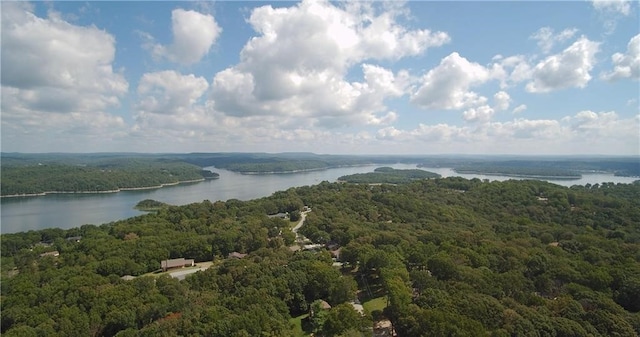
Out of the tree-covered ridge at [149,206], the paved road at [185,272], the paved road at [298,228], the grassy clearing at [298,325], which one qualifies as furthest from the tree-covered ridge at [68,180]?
the grassy clearing at [298,325]

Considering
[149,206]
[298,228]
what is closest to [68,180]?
[149,206]

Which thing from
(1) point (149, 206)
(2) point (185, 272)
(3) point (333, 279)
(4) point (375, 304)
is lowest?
(1) point (149, 206)

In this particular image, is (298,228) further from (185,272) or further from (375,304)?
(375,304)

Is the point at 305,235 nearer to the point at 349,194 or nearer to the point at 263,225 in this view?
the point at 263,225

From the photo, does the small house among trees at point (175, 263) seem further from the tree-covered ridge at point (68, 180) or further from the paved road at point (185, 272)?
the tree-covered ridge at point (68, 180)

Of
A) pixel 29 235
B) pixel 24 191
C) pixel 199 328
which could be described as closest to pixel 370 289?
pixel 199 328
